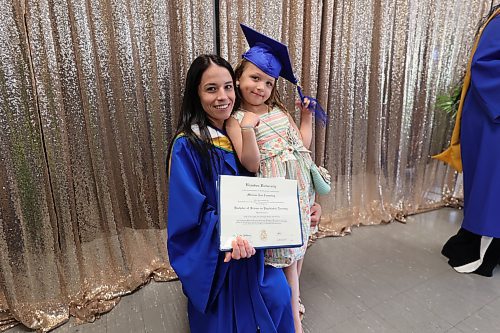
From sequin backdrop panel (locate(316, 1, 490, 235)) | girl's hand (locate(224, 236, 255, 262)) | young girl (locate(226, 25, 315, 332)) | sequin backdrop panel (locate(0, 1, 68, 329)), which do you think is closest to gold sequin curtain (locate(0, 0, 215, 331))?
sequin backdrop panel (locate(0, 1, 68, 329))

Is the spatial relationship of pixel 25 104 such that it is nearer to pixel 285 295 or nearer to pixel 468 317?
pixel 285 295

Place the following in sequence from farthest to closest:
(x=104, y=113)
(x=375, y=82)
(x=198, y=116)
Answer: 1. (x=375, y=82)
2. (x=104, y=113)
3. (x=198, y=116)

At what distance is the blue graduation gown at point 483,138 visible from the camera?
1767 millimetres

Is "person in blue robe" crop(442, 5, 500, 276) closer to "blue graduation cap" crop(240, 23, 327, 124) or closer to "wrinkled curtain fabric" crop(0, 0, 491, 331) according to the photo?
"wrinkled curtain fabric" crop(0, 0, 491, 331)

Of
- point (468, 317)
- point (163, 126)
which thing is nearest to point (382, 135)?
point (468, 317)

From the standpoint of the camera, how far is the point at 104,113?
1.65 m

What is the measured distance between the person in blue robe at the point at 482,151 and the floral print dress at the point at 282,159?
47.0 inches

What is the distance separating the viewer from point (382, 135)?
2689 mm

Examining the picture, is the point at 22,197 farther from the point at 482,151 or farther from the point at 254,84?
the point at 482,151

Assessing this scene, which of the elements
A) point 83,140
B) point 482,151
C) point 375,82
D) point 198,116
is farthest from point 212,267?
point 375,82

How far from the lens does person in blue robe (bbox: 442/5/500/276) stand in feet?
5.82

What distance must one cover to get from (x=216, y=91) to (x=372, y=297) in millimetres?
1448

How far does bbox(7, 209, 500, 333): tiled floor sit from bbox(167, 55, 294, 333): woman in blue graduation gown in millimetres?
496

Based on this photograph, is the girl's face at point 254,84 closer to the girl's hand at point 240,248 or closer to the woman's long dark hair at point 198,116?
the woman's long dark hair at point 198,116
